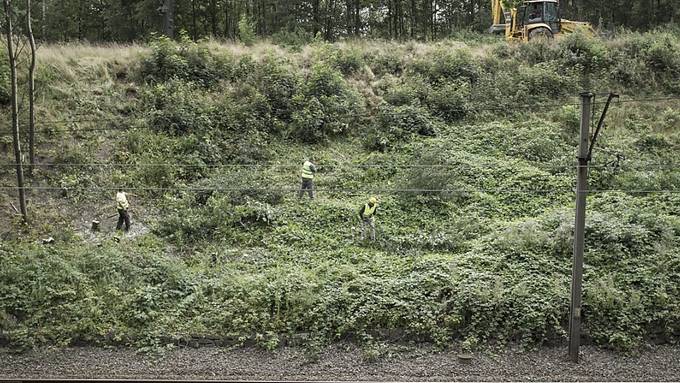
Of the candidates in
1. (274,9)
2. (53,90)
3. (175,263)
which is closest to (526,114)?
(175,263)

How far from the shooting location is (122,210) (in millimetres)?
17453

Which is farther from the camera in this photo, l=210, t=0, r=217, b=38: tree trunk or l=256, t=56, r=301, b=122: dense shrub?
l=210, t=0, r=217, b=38: tree trunk

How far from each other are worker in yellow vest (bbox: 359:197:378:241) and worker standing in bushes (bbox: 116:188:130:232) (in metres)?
7.30

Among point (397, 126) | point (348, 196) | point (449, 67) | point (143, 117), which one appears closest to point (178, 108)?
point (143, 117)

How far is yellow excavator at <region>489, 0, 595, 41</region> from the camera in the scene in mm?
29484

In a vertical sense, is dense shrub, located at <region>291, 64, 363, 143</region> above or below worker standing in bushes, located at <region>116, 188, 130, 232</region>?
above

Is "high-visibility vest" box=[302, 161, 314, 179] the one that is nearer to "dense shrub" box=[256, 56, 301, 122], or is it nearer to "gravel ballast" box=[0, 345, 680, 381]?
"dense shrub" box=[256, 56, 301, 122]

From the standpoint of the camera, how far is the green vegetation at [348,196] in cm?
1388

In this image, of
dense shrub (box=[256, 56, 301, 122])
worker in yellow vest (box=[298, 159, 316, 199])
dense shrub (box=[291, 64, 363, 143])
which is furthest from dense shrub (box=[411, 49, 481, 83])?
worker in yellow vest (box=[298, 159, 316, 199])

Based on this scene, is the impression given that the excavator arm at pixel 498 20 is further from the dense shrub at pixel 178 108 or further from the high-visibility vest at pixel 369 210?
the high-visibility vest at pixel 369 210

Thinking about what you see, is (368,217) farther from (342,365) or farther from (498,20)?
(498,20)

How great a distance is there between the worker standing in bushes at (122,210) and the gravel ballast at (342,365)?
528 centimetres

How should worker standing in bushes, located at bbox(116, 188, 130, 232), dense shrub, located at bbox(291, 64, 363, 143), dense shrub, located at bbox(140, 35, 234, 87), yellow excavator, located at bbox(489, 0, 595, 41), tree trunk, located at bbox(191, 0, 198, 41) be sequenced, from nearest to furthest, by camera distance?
worker standing in bushes, located at bbox(116, 188, 130, 232) → dense shrub, located at bbox(291, 64, 363, 143) → dense shrub, located at bbox(140, 35, 234, 87) → yellow excavator, located at bbox(489, 0, 595, 41) → tree trunk, located at bbox(191, 0, 198, 41)

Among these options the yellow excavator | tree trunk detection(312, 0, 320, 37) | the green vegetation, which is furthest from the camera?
tree trunk detection(312, 0, 320, 37)
